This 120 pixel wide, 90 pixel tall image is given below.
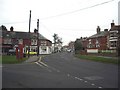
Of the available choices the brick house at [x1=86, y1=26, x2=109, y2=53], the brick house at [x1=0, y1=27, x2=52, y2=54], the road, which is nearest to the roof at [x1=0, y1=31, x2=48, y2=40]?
the brick house at [x1=0, y1=27, x2=52, y2=54]

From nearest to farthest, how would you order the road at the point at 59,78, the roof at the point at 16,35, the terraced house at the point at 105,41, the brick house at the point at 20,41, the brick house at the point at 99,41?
the road at the point at 59,78
the terraced house at the point at 105,41
the brick house at the point at 20,41
the roof at the point at 16,35
the brick house at the point at 99,41

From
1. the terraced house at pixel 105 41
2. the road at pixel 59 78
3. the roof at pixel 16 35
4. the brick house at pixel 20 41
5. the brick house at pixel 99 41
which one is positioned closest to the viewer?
the road at pixel 59 78

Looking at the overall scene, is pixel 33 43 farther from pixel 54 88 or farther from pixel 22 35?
pixel 54 88

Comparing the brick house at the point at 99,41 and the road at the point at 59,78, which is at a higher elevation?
the brick house at the point at 99,41

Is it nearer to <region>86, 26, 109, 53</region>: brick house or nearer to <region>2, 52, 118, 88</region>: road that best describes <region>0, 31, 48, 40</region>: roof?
<region>86, 26, 109, 53</region>: brick house

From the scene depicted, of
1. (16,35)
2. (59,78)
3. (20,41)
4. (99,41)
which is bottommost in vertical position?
(59,78)

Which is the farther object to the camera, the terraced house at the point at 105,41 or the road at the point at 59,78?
the terraced house at the point at 105,41

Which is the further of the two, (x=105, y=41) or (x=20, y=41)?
(x=20, y=41)

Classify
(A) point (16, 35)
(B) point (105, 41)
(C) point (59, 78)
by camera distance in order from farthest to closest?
(A) point (16, 35)
(B) point (105, 41)
(C) point (59, 78)

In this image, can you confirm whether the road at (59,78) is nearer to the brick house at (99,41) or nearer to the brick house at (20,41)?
the brick house at (99,41)

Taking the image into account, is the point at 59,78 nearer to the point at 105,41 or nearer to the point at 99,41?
the point at 105,41

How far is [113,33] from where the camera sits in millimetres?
67062

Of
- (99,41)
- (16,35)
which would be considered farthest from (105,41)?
(16,35)

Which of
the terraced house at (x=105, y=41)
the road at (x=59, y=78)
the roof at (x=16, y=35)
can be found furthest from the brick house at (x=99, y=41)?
the road at (x=59, y=78)
